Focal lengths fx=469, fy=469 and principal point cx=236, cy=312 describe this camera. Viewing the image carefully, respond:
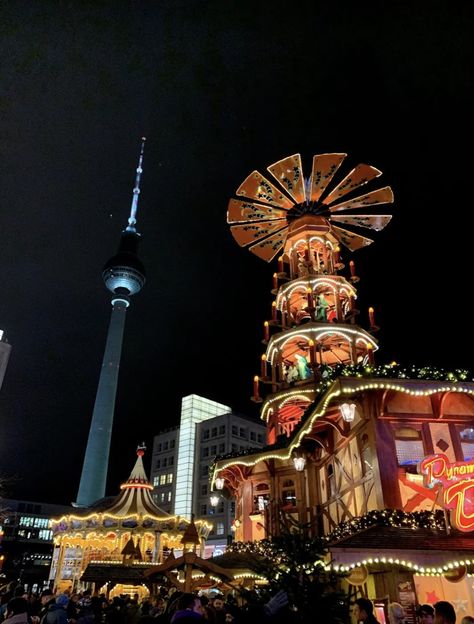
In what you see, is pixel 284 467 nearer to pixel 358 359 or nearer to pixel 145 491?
pixel 358 359

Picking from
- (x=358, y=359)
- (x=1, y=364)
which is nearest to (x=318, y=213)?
(x=358, y=359)

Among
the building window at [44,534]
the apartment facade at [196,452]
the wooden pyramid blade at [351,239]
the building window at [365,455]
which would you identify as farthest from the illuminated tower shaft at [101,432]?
the building window at [365,455]

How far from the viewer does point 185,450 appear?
77.0 meters

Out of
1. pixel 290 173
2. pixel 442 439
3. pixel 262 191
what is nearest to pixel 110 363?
pixel 262 191

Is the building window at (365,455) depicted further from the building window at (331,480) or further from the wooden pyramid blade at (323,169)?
the wooden pyramid blade at (323,169)

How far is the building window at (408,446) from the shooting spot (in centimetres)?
1539

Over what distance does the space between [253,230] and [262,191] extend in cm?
291

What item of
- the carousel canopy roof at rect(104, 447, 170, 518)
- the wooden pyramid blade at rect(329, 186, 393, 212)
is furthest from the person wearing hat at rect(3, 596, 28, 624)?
the wooden pyramid blade at rect(329, 186, 393, 212)

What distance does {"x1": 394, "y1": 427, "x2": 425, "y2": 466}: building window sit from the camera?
1539 centimetres

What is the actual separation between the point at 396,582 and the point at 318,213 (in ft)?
77.9

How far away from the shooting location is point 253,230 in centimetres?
3353

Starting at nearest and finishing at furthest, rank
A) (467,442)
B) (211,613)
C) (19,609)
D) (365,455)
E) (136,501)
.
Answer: (19,609), (211,613), (467,442), (365,455), (136,501)

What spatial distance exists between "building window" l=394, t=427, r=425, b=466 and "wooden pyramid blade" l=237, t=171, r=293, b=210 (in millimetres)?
20304

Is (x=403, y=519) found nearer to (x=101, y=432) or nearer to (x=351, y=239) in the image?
(x=351, y=239)
